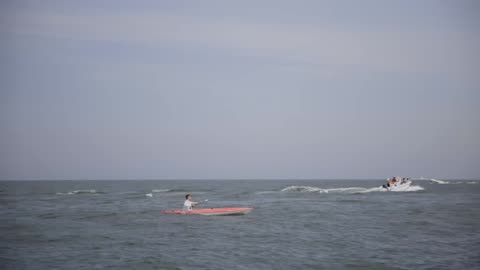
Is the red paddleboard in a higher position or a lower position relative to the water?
higher

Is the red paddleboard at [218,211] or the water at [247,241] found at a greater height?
the red paddleboard at [218,211]

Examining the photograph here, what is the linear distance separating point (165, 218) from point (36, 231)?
824 centimetres

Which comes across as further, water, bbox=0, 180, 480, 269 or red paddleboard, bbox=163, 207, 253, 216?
red paddleboard, bbox=163, 207, 253, 216

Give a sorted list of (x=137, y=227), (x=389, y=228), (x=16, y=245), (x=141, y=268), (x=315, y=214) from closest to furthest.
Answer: (x=141, y=268) < (x=16, y=245) < (x=389, y=228) < (x=137, y=227) < (x=315, y=214)

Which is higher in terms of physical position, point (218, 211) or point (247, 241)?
point (218, 211)

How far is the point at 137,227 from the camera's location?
27.4 m

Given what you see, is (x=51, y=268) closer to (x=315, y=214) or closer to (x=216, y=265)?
(x=216, y=265)

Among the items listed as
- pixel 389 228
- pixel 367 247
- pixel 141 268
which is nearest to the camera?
pixel 141 268

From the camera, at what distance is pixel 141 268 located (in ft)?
54.4

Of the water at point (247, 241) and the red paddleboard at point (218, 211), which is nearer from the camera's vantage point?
the water at point (247, 241)

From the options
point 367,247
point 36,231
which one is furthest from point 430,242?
point 36,231

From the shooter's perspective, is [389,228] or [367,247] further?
[389,228]

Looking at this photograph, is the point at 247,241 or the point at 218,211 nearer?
the point at 247,241

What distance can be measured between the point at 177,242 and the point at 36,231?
9.43 meters
